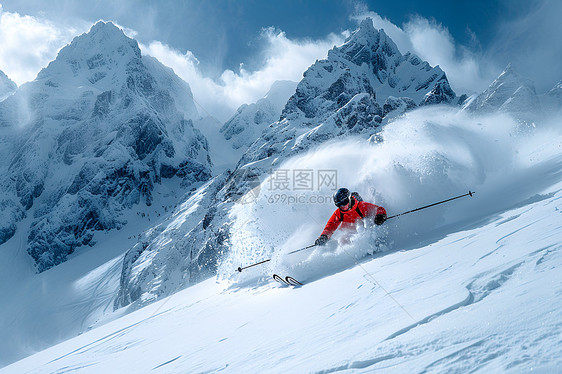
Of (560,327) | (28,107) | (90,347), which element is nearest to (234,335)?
(560,327)

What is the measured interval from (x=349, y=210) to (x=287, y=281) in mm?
2632

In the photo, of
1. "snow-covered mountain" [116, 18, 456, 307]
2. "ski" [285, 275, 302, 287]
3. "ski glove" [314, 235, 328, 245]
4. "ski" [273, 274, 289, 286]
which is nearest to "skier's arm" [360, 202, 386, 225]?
"ski glove" [314, 235, 328, 245]

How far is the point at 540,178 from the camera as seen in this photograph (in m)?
9.33

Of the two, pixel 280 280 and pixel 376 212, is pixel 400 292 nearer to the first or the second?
pixel 376 212

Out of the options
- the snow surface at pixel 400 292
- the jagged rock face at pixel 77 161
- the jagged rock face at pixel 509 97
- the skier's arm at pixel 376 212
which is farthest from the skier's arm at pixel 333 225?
the jagged rock face at pixel 509 97

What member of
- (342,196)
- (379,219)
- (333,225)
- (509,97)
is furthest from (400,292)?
(509,97)

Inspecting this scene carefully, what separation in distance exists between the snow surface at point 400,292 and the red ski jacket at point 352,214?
0.41 m

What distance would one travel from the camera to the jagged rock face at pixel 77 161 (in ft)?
412

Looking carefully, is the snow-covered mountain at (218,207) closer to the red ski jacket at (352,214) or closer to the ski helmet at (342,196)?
the red ski jacket at (352,214)

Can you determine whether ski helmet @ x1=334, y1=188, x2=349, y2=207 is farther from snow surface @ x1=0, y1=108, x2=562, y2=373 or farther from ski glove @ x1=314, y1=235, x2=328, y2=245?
ski glove @ x1=314, y1=235, x2=328, y2=245

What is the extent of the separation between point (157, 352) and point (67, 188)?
162 metres

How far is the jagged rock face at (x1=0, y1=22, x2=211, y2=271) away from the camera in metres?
126

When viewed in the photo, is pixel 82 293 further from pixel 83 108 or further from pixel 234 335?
pixel 83 108

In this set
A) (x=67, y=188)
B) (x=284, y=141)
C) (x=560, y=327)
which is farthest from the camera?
(x=67, y=188)
